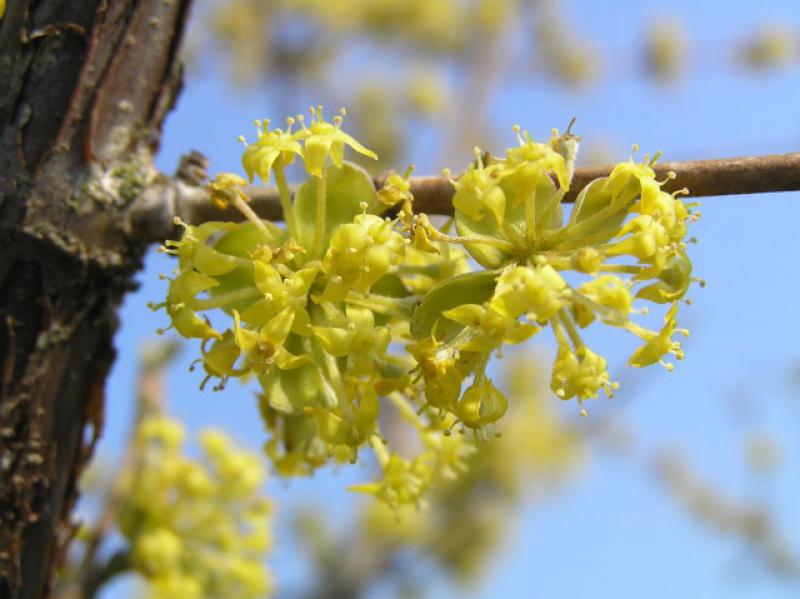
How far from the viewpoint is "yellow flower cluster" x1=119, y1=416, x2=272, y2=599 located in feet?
6.43

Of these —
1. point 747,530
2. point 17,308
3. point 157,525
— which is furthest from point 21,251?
point 747,530

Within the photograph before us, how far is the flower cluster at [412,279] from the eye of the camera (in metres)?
0.97

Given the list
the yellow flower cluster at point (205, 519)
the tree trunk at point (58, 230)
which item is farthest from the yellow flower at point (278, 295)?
the yellow flower cluster at point (205, 519)

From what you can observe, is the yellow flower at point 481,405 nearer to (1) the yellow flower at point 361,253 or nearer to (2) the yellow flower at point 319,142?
(1) the yellow flower at point 361,253

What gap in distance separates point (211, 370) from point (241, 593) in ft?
3.68

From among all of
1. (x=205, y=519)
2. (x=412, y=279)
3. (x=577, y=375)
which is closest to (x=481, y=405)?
(x=577, y=375)

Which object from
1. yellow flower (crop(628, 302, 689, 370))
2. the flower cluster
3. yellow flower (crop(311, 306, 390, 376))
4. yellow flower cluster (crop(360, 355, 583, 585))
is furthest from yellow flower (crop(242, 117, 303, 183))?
yellow flower cluster (crop(360, 355, 583, 585))

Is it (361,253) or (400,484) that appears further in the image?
(400,484)

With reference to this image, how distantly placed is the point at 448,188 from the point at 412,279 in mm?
139

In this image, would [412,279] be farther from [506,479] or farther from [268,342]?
[506,479]

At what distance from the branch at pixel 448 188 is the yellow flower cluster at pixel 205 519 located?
35.6 inches

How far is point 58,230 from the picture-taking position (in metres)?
1.20

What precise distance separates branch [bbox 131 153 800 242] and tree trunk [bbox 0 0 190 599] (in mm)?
36

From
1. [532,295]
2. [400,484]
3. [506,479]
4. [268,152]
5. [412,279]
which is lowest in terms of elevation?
[400,484]
